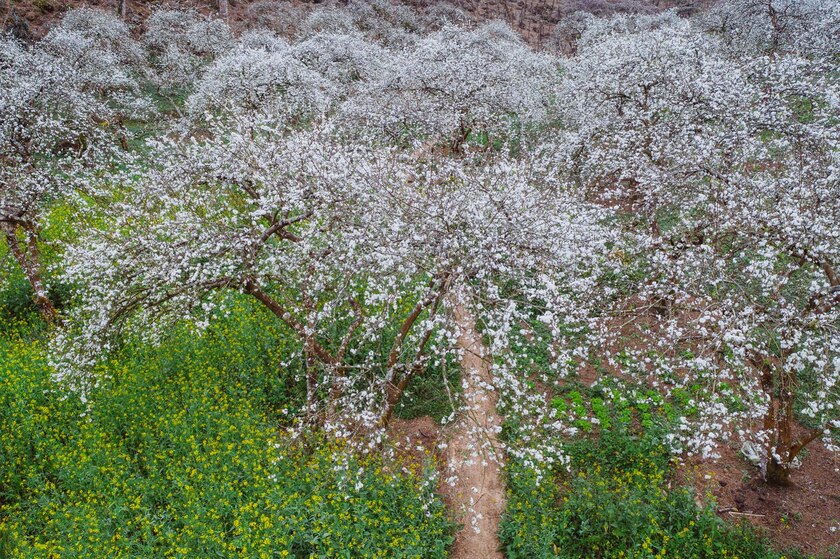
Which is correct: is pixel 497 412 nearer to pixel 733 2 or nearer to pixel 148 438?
pixel 148 438

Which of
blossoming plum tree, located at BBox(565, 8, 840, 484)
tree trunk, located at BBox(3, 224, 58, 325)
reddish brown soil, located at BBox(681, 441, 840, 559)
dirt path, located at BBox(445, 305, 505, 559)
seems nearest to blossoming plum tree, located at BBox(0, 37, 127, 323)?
tree trunk, located at BBox(3, 224, 58, 325)

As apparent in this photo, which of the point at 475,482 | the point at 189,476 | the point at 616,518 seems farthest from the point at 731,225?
the point at 189,476

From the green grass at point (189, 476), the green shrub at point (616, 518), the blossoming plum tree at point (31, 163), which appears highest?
the blossoming plum tree at point (31, 163)

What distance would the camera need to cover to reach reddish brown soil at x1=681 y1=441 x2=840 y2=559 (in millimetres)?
7828

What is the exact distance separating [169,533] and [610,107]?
15.5 m

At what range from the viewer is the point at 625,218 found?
1541cm

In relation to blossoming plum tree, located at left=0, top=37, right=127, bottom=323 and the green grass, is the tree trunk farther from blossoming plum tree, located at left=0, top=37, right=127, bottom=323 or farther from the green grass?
the green grass

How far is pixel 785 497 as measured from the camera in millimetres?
8461

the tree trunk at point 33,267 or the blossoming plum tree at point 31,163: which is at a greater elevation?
the blossoming plum tree at point 31,163

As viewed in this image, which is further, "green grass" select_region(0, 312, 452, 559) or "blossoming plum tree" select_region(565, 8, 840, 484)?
"green grass" select_region(0, 312, 452, 559)

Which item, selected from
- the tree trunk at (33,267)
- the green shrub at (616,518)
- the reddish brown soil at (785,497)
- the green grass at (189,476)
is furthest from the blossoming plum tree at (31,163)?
the reddish brown soil at (785,497)

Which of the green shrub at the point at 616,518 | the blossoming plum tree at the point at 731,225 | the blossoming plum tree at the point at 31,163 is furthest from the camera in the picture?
the blossoming plum tree at the point at 31,163

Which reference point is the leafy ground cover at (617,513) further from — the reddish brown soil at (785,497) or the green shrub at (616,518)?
the reddish brown soil at (785,497)

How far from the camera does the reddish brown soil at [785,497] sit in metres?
7.83
